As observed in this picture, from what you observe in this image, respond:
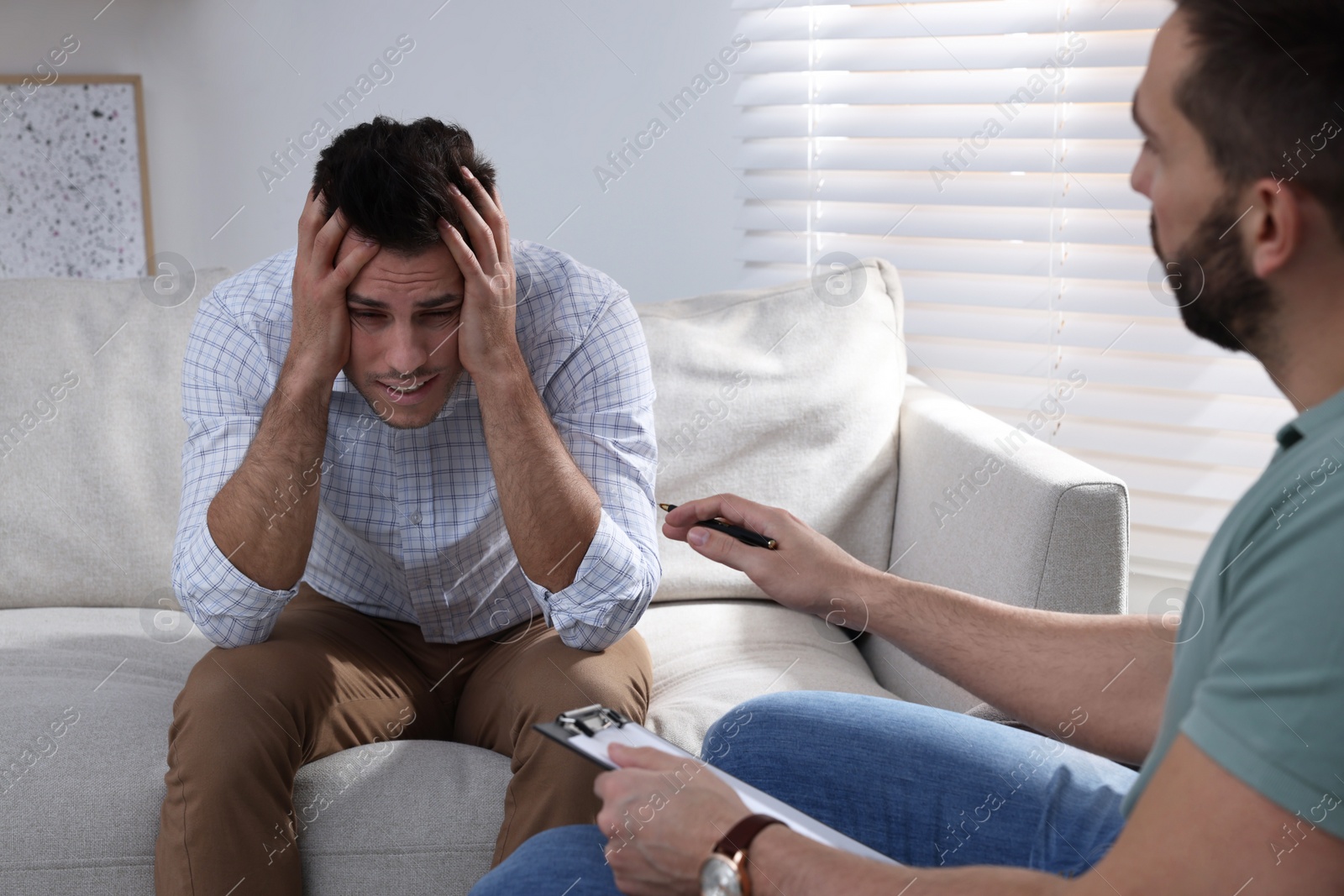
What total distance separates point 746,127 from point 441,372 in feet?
3.73

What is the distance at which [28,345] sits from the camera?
71.2 inches

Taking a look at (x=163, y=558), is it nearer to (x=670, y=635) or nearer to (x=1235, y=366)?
(x=670, y=635)

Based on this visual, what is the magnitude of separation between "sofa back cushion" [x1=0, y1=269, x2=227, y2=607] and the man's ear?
1.64m

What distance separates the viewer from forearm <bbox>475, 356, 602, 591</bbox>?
4.46 feet

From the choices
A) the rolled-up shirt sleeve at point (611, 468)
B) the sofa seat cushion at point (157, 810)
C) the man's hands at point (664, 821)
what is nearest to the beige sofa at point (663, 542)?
the sofa seat cushion at point (157, 810)

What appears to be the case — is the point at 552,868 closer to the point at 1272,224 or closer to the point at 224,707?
the point at 224,707

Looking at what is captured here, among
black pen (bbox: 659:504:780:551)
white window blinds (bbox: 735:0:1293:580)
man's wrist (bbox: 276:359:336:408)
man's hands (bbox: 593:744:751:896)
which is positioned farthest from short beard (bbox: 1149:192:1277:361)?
white window blinds (bbox: 735:0:1293:580)

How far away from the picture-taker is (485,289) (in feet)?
4.50

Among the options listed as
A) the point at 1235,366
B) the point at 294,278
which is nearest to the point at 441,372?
the point at 294,278

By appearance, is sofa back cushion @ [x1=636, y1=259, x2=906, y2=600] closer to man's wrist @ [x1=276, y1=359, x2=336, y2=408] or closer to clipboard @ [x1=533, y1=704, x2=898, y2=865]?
man's wrist @ [x1=276, y1=359, x2=336, y2=408]

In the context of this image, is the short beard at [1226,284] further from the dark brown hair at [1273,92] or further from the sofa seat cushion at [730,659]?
the sofa seat cushion at [730,659]

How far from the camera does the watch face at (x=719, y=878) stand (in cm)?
76

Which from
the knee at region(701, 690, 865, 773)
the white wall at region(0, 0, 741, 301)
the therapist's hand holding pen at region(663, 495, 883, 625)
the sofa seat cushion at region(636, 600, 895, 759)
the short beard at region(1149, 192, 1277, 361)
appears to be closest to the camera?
the short beard at region(1149, 192, 1277, 361)

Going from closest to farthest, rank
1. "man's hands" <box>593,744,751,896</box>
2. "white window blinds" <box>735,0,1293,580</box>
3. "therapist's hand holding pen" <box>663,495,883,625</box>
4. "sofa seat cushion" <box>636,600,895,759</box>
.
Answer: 1. "man's hands" <box>593,744,751,896</box>
2. "therapist's hand holding pen" <box>663,495,883,625</box>
3. "sofa seat cushion" <box>636,600,895,759</box>
4. "white window blinds" <box>735,0,1293,580</box>
